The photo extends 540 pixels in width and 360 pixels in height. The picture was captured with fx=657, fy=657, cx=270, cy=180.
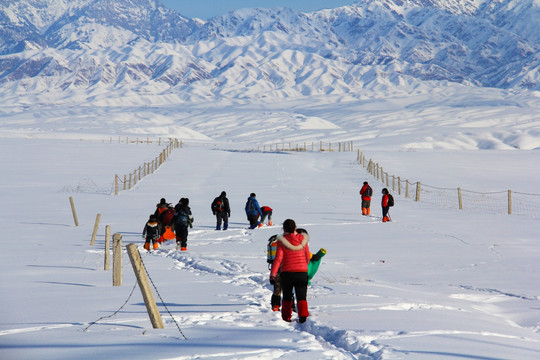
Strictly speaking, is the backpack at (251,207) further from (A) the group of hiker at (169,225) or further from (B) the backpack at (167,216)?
(B) the backpack at (167,216)

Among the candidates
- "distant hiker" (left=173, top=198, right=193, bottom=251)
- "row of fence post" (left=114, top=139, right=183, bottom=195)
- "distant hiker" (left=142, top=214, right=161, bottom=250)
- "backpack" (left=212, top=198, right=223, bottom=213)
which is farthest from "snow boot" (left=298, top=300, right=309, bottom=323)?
"row of fence post" (left=114, top=139, right=183, bottom=195)

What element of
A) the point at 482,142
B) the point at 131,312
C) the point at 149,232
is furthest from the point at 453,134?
the point at 131,312

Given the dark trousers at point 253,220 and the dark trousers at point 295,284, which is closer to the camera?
the dark trousers at point 295,284

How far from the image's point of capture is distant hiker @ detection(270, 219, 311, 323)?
825 centimetres

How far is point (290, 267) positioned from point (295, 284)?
A: 0.22 m

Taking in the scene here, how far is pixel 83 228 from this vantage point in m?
23.0

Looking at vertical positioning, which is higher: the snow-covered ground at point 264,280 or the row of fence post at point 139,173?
the row of fence post at point 139,173

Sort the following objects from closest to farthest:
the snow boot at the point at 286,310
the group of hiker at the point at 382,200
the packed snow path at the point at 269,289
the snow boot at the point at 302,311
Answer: the packed snow path at the point at 269,289 < the snow boot at the point at 302,311 < the snow boot at the point at 286,310 < the group of hiker at the point at 382,200

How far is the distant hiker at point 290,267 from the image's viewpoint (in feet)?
27.1

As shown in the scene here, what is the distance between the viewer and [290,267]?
833 cm

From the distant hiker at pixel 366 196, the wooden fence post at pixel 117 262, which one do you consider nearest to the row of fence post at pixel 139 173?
the distant hiker at pixel 366 196

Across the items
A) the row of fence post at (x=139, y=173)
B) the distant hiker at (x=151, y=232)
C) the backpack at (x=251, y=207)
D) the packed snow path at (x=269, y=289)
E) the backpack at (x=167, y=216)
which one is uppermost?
the row of fence post at (x=139, y=173)

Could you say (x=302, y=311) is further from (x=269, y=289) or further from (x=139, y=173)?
(x=139, y=173)

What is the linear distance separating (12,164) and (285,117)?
450ft
